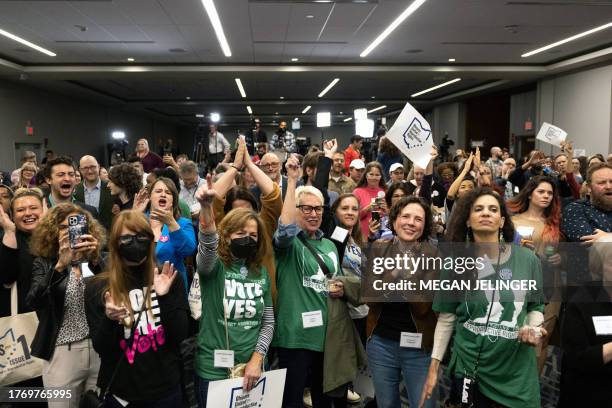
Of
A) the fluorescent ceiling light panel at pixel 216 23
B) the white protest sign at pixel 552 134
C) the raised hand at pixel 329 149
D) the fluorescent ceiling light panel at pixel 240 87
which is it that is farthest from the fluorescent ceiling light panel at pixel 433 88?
the raised hand at pixel 329 149

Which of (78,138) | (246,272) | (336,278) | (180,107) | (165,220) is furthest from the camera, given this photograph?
(180,107)

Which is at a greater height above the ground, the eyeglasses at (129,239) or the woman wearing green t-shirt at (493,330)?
the eyeglasses at (129,239)

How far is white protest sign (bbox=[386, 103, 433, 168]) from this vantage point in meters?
3.48

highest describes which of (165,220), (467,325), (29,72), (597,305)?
(29,72)

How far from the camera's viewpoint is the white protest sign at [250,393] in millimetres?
2004

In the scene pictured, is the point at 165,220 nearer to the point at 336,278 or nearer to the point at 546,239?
the point at 336,278

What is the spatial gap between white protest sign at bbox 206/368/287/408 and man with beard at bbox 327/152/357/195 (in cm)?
332

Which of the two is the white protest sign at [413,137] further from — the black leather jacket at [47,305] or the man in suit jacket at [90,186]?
the man in suit jacket at [90,186]

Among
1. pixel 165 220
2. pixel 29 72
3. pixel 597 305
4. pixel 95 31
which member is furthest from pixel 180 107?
pixel 597 305

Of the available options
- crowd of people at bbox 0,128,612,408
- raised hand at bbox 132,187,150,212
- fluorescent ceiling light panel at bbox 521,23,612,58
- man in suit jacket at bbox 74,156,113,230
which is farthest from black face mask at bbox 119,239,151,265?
fluorescent ceiling light panel at bbox 521,23,612,58

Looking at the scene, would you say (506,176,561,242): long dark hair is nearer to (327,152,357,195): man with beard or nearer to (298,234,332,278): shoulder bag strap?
(298,234,332,278): shoulder bag strap

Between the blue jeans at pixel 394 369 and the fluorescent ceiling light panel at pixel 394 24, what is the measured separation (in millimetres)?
5675

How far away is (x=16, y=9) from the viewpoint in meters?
6.62

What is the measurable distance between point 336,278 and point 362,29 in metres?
6.62
